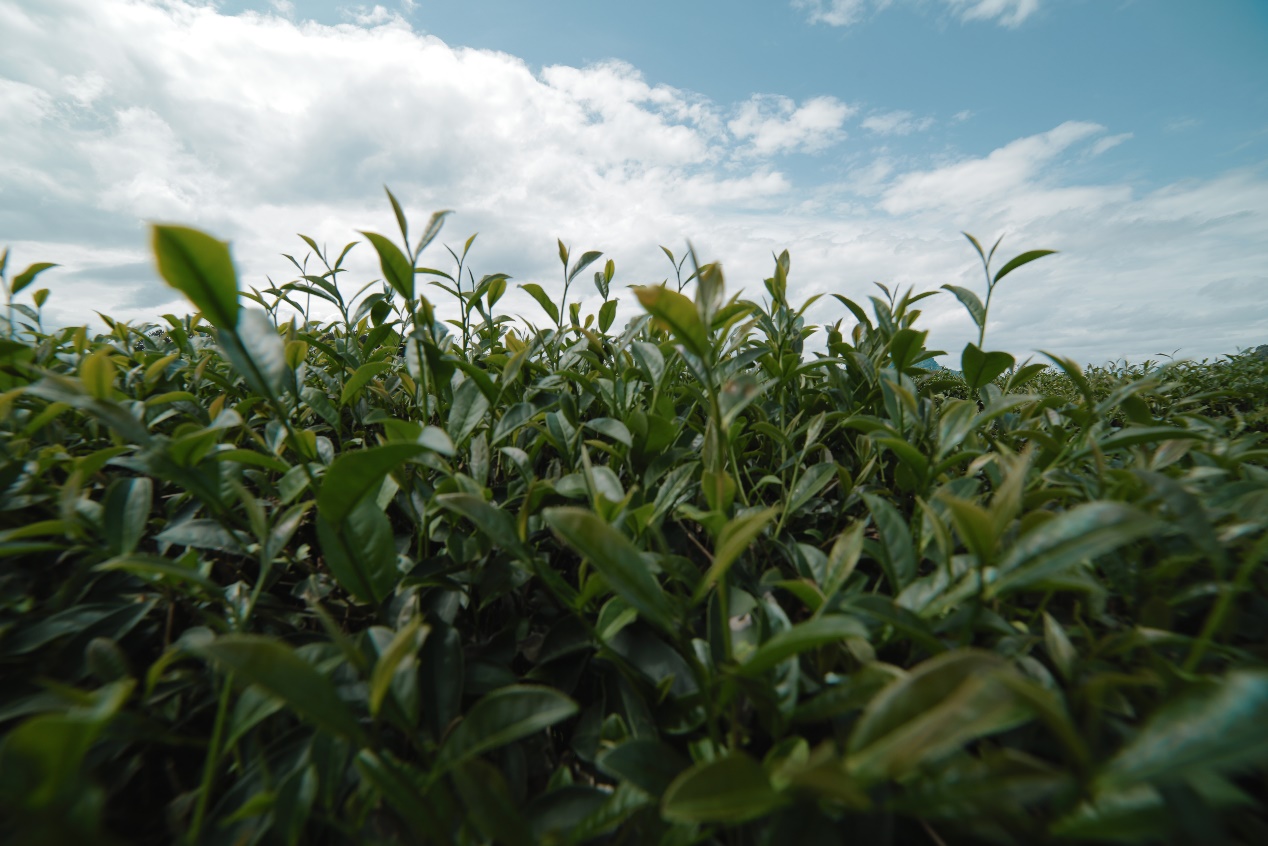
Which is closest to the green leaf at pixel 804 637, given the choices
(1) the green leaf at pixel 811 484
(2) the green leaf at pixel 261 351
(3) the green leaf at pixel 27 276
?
(1) the green leaf at pixel 811 484

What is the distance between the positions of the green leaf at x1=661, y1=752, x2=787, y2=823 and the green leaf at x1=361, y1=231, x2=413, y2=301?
0.79 metres

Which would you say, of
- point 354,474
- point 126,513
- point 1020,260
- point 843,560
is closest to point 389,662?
point 354,474

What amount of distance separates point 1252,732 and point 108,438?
1922 mm

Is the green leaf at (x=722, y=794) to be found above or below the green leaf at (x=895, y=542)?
below

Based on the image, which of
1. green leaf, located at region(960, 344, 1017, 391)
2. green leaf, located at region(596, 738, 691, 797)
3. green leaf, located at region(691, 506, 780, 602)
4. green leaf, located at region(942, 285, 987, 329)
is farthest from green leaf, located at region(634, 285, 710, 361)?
green leaf, located at region(942, 285, 987, 329)

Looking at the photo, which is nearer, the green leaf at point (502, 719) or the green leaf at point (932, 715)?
the green leaf at point (932, 715)

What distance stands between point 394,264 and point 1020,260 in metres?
1.21

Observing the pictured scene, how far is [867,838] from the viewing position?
55 cm

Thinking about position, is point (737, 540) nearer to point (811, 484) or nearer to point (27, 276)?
point (811, 484)

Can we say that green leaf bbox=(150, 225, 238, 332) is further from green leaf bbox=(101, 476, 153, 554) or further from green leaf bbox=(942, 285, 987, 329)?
green leaf bbox=(942, 285, 987, 329)

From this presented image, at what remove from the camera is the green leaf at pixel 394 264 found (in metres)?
0.88

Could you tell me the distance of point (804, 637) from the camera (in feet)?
1.76

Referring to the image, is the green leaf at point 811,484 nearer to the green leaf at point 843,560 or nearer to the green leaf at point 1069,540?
the green leaf at point 843,560

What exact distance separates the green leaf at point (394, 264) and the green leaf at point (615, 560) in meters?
0.55
